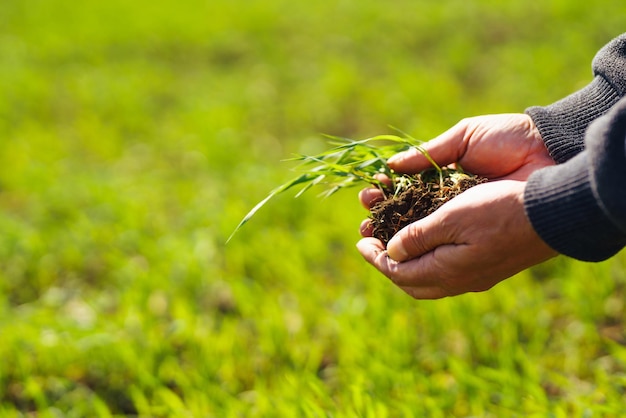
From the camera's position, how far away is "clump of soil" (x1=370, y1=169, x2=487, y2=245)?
1.89 metres

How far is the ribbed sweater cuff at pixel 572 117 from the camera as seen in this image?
187cm

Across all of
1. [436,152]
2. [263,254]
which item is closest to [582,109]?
[436,152]

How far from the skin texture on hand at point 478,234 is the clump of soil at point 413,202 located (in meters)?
0.05

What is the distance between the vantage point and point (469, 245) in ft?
5.31

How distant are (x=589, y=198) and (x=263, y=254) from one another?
2.03 meters

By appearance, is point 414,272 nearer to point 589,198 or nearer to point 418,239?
point 418,239

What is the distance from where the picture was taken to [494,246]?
160 cm

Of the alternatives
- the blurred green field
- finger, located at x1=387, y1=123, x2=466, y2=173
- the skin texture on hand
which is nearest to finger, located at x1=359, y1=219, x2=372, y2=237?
the skin texture on hand

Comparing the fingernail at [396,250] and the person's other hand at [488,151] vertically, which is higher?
the person's other hand at [488,151]

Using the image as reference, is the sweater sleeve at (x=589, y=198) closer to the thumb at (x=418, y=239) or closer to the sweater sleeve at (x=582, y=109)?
the thumb at (x=418, y=239)

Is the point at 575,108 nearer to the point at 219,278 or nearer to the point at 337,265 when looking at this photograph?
the point at 337,265

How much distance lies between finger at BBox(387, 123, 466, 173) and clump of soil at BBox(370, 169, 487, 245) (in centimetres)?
8

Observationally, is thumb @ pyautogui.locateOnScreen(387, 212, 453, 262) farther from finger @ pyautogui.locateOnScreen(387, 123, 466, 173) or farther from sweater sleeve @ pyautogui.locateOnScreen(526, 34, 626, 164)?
sweater sleeve @ pyautogui.locateOnScreen(526, 34, 626, 164)

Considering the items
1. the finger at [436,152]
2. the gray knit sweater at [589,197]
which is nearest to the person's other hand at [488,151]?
the finger at [436,152]
